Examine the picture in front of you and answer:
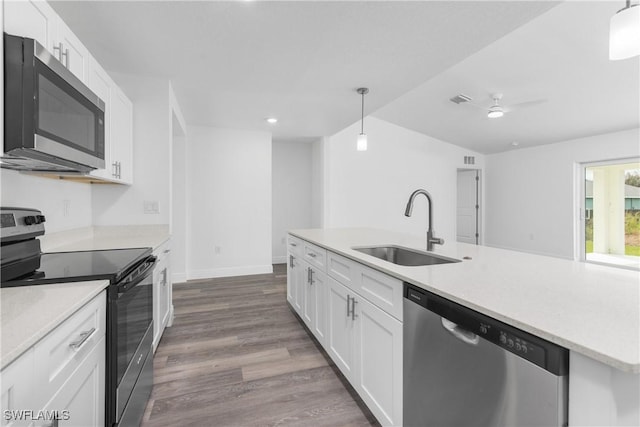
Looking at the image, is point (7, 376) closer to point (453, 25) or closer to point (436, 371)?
point (436, 371)

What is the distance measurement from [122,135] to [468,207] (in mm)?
7312

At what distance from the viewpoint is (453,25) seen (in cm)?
196

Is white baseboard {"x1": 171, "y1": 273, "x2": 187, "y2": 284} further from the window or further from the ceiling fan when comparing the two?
the window

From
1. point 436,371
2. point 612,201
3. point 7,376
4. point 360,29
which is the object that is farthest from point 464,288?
point 612,201

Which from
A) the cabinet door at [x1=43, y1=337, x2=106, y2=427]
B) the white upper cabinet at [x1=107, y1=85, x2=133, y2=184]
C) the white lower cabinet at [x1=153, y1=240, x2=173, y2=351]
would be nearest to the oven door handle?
the cabinet door at [x1=43, y1=337, x2=106, y2=427]

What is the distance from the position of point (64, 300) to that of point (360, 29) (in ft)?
7.19

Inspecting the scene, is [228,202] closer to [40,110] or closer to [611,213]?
[40,110]

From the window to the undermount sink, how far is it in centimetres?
541

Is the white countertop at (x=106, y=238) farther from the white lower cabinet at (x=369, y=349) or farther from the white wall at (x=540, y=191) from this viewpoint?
the white wall at (x=540, y=191)

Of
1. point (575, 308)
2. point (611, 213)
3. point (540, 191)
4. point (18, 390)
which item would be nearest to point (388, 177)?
point (540, 191)

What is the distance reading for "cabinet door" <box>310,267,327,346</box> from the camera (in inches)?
82.6

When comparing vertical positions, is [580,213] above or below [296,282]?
above

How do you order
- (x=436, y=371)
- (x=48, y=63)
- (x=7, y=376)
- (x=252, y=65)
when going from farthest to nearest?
(x=252, y=65) < (x=48, y=63) < (x=436, y=371) < (x=7, y=376)

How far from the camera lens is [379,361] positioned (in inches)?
55.4
